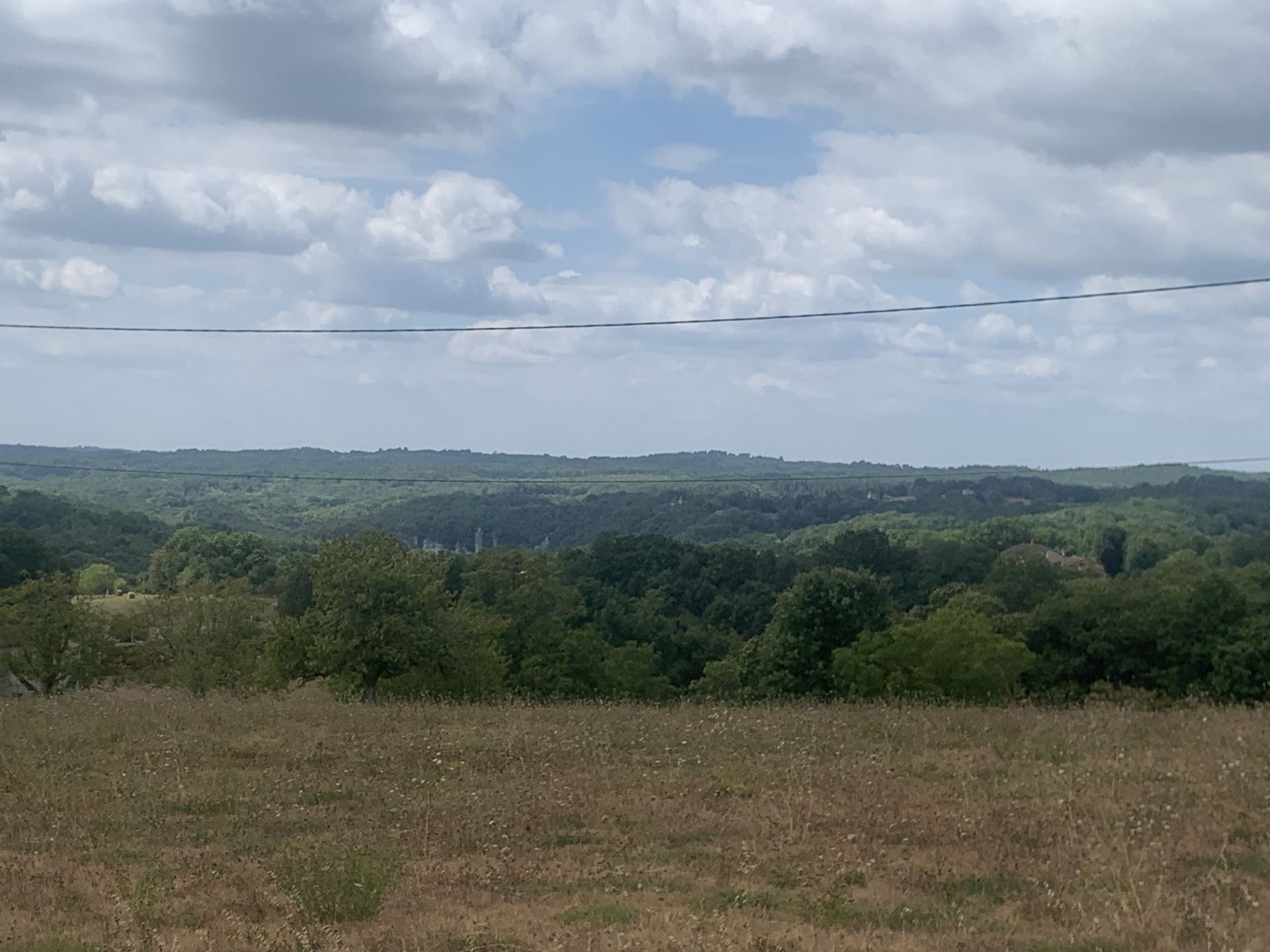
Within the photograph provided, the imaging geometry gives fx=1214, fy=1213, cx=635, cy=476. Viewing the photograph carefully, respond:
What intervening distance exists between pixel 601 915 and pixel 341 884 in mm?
1658

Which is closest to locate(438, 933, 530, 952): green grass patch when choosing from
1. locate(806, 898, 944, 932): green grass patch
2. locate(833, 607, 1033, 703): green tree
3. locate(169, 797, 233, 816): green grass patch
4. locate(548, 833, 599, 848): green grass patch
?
Answer: locate(806, 898, 944, 932): green grass patch

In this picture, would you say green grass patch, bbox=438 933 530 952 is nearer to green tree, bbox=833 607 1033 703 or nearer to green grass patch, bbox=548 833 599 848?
green grass patch, bbox=548 833 599 848

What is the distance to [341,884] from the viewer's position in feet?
25.0

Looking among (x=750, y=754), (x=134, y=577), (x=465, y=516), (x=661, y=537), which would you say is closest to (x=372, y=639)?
(x=750, y=754)

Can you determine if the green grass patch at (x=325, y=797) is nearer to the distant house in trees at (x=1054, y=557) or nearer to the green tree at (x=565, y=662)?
the green tree at (x=565, y=662)

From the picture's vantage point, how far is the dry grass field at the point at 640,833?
23.4 ft

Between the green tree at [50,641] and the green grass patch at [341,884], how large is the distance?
33736mm

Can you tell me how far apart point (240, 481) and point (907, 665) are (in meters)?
166

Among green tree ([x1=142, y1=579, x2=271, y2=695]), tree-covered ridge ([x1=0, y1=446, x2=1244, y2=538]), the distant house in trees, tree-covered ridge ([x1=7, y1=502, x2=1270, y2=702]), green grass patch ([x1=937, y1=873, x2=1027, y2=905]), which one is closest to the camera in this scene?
green grass patch ([x1=937, y1=873, x2=1027, y2=905])

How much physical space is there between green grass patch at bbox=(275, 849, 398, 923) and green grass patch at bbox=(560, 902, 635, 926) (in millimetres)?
1218

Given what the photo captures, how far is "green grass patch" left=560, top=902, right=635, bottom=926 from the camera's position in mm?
7266

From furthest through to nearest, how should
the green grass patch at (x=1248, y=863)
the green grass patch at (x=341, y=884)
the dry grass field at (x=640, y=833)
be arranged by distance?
the green grass patch at (x=1248, y=863) → the green grass patch at (x=341, y=884) → the dry grass field at (x=640, y=833)

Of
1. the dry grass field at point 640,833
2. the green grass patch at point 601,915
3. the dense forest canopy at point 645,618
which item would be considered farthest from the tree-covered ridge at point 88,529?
the green grass patch at point 601,915

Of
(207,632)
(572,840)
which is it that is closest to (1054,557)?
(207,632)
